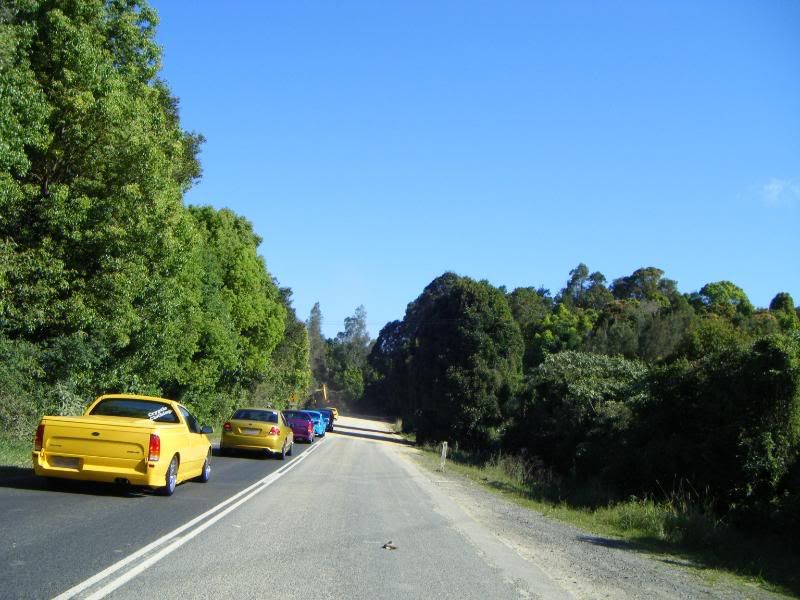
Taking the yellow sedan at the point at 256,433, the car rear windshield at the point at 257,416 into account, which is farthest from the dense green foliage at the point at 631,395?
the car rear windshield at the point at 257,416

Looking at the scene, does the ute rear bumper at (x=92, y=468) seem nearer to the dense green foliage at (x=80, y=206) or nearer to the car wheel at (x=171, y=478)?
the car wheel at (x=171, y=478)

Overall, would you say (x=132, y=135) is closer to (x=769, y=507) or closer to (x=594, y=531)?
(x=594, y=531)

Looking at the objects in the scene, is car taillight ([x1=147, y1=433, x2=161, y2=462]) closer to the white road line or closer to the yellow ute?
the yellow ute

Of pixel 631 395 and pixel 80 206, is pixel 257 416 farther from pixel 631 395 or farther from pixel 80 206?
pixel 631 395

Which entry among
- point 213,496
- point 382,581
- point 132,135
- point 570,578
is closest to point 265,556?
point 382,581

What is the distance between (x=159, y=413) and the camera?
12938 millimetres

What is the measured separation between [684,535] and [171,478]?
9064 mm

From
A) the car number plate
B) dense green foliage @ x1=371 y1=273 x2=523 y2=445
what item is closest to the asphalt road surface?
the car number plate

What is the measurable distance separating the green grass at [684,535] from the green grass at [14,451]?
10.7 m

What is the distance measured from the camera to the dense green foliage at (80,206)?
17344 mm

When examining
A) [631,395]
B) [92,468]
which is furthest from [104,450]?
[631,395]

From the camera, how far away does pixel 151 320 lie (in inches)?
896

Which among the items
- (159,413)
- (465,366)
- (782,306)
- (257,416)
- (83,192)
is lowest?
(257,416)

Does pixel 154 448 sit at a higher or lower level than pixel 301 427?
higher
